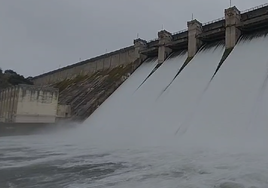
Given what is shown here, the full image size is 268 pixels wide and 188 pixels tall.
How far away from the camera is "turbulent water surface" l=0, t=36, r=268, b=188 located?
191 inches

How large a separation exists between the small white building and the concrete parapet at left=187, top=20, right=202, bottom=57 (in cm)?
Answer: 702

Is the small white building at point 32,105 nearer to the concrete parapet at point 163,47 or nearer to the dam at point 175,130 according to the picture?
the dam at point 175,130

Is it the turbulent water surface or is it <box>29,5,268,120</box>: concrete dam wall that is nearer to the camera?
the turbulent water surface

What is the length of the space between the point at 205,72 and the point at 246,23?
2.54 metres

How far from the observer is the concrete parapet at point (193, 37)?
1352 centimetres

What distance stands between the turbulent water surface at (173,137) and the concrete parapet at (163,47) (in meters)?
0.55

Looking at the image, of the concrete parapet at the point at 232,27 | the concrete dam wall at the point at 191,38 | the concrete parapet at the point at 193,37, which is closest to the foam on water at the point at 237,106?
the concrete parapet at the point at 232,27

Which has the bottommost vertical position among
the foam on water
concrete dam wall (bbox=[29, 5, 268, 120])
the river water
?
the river water

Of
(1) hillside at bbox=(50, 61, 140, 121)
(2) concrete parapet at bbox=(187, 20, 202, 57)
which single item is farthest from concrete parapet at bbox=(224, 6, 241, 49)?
(1) hillside at bbox=(50, 61, 140, 121)

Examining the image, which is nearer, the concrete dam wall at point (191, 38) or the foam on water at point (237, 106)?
the foam on water at point (237, 106)

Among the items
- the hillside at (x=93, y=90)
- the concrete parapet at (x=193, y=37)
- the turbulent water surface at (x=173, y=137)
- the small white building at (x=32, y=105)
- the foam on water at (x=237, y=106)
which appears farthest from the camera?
the hillside at (x=93, y=90)

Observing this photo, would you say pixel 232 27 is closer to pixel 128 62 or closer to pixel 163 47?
pixel 163 47

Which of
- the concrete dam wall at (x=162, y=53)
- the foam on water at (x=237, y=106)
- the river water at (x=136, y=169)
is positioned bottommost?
the river water at (x=136, y=169)

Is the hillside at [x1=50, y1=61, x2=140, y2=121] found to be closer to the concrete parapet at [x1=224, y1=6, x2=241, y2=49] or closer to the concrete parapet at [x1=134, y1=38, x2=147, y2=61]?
the concrete parapet at [x1=134, y1=38, x2=147, y2=61]
